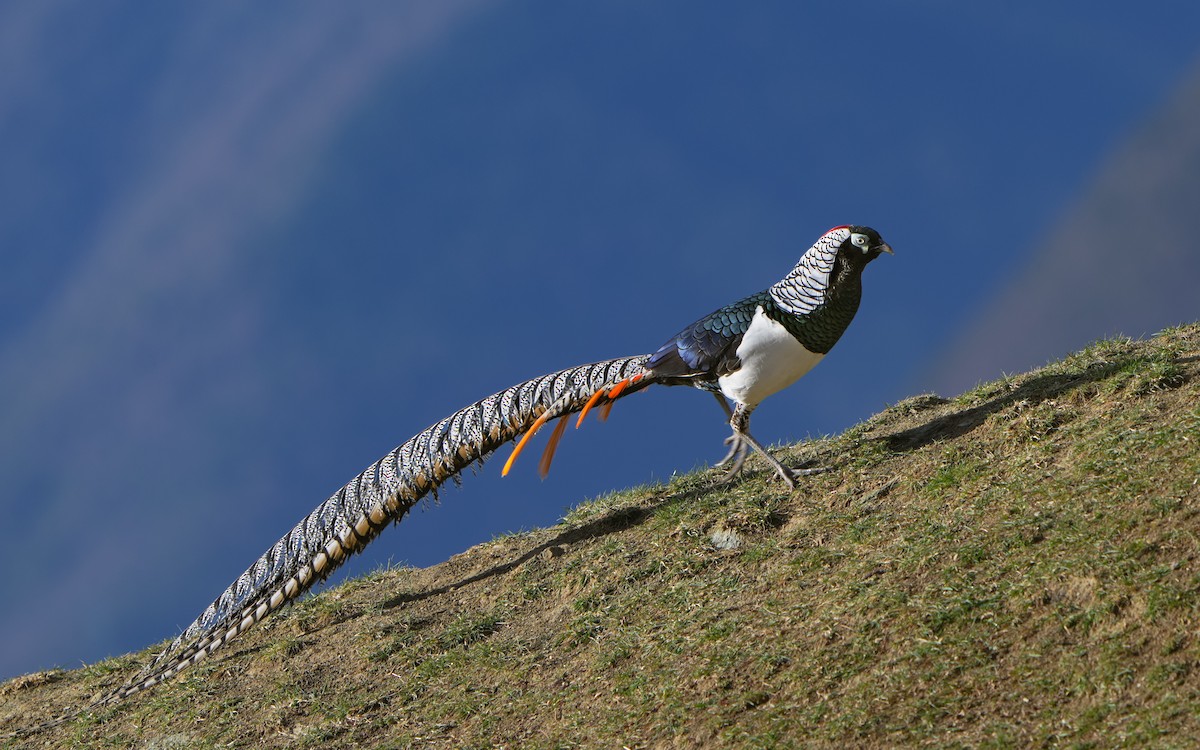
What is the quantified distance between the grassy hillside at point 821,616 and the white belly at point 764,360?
867 mm

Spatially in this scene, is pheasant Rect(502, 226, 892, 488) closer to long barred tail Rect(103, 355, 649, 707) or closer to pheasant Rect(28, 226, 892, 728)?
pheasant Rect(28, 226, 892, 728)

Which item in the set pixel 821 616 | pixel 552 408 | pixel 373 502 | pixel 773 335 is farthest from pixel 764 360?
pixel 373 502

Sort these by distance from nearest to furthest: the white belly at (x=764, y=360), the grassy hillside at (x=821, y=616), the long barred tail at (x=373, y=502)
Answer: the grassy hillside at (x=821, y=616)
the white belly at (x=764, y=360)
the long barred tail at (x=373, y=502)

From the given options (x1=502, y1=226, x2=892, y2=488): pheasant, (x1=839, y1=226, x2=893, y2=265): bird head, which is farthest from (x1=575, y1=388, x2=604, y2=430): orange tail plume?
(x1=839, y1=226, x2=893, y2=265): bird head

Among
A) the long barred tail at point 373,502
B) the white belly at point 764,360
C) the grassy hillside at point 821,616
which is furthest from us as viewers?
the long barred tail at point 373,502

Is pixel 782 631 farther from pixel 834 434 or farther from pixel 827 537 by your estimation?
pixel 834 434

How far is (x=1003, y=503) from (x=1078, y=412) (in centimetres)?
148

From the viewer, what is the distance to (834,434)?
1150 cm

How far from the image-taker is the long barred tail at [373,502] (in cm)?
1036

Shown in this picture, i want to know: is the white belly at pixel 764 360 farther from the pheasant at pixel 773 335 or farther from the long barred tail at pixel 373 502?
the long barred tail at pixel 373 502

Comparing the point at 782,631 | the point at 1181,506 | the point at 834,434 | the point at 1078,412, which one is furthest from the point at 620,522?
the point at 1181,506

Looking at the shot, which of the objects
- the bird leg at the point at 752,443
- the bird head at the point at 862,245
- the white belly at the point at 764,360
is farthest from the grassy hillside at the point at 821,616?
the bird head at the point at 862,245

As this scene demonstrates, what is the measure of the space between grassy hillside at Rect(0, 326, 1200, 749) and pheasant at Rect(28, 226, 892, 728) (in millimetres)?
383

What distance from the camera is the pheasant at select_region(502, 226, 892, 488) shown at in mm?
9945
